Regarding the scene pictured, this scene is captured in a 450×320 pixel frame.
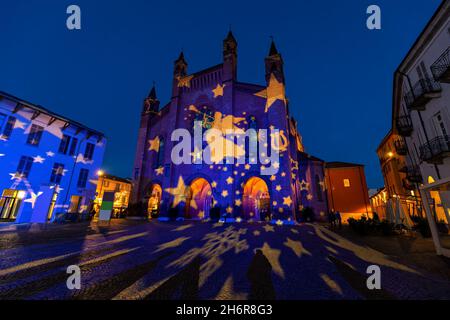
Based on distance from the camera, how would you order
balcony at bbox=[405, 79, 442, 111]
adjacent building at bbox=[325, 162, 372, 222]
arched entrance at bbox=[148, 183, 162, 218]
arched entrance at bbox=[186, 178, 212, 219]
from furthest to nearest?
adjacent building at bbox=[325, 162, 372, 222] → arched entrance at bbox=[148, 183, 162, 218] → arched entrance at bbox=[186, 178, 212, 219] → balcony at bbox=[405, 79, 442, 111]

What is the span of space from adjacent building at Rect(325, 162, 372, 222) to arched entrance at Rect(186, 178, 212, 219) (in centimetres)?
1781

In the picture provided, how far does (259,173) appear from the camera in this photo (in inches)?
652

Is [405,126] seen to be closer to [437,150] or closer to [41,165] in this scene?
[437,150]

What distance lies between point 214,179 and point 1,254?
47.2ft

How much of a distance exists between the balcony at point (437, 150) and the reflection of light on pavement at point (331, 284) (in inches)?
453

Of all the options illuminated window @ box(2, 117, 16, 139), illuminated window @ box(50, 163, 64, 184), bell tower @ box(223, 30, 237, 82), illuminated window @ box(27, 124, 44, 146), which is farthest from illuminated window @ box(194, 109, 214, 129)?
illuminated window @ box(2, 117, 16, 139)

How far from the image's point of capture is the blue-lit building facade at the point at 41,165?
1371cm

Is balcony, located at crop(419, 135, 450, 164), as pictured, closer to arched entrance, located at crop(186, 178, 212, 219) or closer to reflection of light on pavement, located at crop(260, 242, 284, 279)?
reflection of light on pavement, located at crop(260, 242, 284, 279)

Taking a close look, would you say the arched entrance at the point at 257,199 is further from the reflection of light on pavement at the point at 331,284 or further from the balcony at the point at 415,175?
the reflection of light on pavement at the point at 331,284

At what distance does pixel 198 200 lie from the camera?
2039 cm

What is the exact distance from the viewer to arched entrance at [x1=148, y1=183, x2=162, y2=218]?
21941 millimetres

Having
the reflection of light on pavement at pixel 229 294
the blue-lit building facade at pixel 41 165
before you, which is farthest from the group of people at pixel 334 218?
the blue-lit building facade at pixel 41 165
